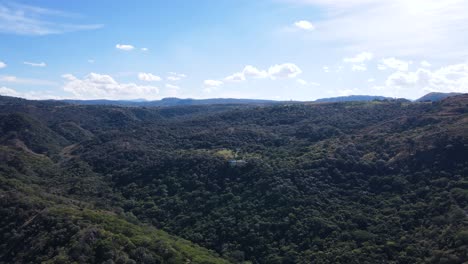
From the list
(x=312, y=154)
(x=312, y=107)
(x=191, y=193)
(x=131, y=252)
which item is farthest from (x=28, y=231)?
(x=312, y=107)

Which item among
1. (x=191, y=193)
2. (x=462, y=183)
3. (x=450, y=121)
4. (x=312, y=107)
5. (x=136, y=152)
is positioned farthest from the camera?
(x=312, y=107)

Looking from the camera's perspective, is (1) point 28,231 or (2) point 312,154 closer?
(1) point 28,231

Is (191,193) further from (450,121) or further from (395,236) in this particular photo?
(450,121)

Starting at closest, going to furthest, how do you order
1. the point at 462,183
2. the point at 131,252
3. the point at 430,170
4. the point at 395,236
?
the point at 131,252, the point at 395,236, the point at 462,183, the point at 430,170

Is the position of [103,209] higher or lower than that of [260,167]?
lower

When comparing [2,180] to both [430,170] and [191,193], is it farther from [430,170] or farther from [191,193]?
[430,170]

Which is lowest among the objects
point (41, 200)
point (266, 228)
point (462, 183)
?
point (266, 228)
